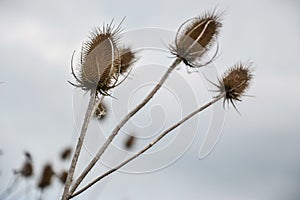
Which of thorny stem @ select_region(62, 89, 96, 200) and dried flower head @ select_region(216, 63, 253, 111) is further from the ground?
dried flower head @ select_region(216, 63, 253, 111)

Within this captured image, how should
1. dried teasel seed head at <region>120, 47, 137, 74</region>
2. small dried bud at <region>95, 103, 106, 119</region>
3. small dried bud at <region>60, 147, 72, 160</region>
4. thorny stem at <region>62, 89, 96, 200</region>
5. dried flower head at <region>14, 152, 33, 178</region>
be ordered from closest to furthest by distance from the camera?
thorny stem at <region>62, 89, 96, 200</region>, small dried bud at <region>95, 103, 106, 119</region>, dried teasel seed head at <region>120, 47, 137, 74</region>, dried flower head at <region>14, 152, 33, 178</region>, small dried bud at <region>60, 147, 72, 160</region>

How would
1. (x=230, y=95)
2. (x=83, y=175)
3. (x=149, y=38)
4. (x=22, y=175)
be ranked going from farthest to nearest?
(x=22, y=175), (x=230, y=95), (x=149, y=38), (x=83, y=175)

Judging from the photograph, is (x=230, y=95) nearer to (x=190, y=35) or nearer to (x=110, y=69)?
(x=190, y=35)

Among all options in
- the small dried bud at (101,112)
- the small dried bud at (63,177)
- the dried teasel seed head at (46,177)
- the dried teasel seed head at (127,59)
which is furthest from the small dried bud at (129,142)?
the dried teasel seed head at (127,59)

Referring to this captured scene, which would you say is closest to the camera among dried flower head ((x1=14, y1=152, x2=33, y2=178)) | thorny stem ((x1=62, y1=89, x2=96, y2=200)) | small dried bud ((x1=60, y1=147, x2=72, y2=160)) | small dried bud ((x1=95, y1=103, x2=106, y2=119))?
thorny stem ((x1=62, y1=89, x2=96, y2=200))

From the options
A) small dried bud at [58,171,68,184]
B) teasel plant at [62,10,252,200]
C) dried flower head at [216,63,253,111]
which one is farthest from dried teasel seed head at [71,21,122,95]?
small dried bud at [58,171,68,184]

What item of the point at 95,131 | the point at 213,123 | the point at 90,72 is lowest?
the point at 95,131

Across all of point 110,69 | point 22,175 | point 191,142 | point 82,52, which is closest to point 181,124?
point 191,142

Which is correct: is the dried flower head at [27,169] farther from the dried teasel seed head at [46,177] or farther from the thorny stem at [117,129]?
the thorny stem at [117,129]

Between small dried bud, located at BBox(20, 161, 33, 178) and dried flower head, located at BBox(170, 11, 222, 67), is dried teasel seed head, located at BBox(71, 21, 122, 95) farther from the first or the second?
small dried bud, located at BBox(20, 161, 33, 178)

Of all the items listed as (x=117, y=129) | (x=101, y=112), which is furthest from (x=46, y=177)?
(x=117, y=129)
